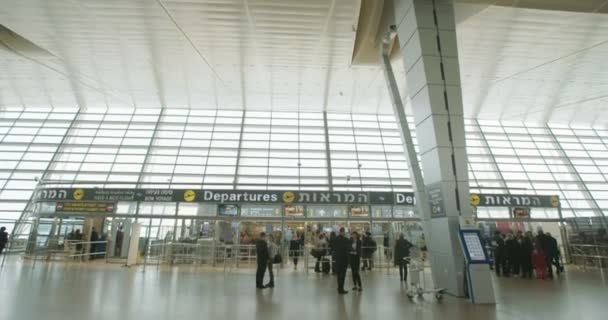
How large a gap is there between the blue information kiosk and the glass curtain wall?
11.6 meters

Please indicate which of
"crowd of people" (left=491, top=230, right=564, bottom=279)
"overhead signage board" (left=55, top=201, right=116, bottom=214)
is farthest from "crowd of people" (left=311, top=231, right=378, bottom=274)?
"overhead signage board" (left=55, top=201, right=116, bottom=214)

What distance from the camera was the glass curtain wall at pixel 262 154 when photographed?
1977 centimetres

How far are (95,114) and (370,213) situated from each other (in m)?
20.7

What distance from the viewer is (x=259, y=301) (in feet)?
21.5

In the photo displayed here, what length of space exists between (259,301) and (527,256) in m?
9.77

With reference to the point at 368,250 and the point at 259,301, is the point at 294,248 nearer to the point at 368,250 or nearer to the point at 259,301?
the point at 368,250

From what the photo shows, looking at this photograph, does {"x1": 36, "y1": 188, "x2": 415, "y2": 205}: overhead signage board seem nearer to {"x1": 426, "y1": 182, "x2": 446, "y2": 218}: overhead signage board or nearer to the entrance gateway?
the entrance gateway

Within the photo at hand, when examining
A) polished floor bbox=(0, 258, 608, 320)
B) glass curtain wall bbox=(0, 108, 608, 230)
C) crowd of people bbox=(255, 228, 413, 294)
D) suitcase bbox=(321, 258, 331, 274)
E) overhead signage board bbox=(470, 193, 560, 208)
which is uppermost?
glass curtain wall bbox=(0, 108, 608, 230)

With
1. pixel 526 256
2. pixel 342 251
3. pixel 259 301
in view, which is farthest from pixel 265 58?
pixel 526 256

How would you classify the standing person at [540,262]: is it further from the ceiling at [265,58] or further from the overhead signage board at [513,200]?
the ceiling at [265,58]

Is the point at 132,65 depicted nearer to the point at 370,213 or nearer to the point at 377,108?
the point at 370,213

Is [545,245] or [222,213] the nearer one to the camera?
[545,245]

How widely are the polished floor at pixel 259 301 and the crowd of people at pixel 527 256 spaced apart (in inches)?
68.6

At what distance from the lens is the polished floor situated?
5.38 m
